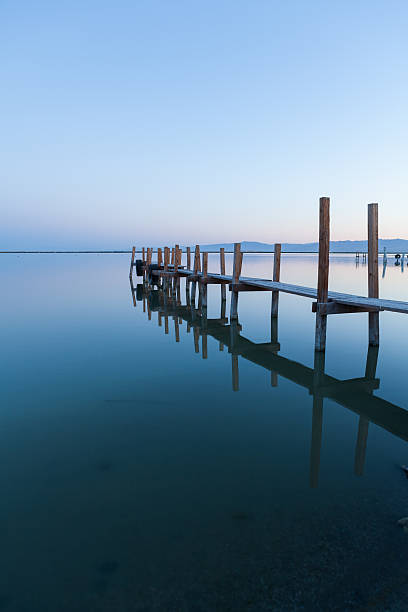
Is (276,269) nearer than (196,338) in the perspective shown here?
No

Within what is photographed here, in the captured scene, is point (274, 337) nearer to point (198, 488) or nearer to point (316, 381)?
point (316, 381)

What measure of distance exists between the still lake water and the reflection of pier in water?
0.06 metres

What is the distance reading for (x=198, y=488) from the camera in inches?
175

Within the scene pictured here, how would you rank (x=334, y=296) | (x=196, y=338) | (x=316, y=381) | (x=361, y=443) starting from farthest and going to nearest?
1. (x=196, y=338)
2. (x=334, y=296)
3. (x=316, y=381)
4. (x=361, y=443)

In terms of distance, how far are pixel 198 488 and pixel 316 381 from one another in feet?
16.6

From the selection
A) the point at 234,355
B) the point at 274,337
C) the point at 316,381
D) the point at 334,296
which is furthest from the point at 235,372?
the point at 274,337

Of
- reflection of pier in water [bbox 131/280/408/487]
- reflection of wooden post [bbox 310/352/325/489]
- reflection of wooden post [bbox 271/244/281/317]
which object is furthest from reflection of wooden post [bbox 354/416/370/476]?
reflection of wooden post [bbox 271/244/281/317]

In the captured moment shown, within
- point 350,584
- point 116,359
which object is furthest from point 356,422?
point 116,359

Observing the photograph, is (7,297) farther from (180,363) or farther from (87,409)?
(87,409)

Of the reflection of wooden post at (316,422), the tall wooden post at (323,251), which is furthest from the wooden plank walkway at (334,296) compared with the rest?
the reflection of wooden post at (316,422)

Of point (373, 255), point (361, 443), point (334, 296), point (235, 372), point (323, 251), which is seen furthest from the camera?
point (334, 296)

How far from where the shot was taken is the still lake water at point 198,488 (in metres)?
3.07

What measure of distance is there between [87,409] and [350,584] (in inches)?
206

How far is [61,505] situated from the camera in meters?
4.14
